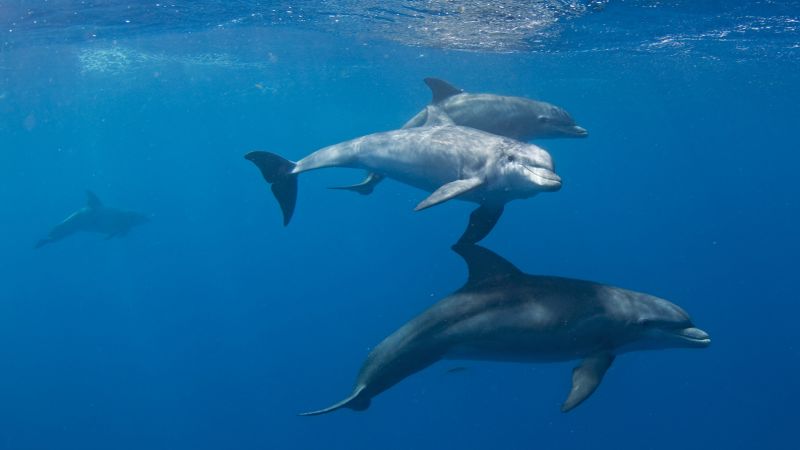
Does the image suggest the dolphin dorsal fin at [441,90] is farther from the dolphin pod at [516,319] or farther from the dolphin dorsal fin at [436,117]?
the dolphin pod at [516,319]

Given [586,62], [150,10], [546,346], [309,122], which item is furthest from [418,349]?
[309,122]

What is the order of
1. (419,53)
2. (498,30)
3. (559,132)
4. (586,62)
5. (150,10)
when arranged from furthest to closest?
(586,62), (419,53), (498,30), (150,10), (559,132)

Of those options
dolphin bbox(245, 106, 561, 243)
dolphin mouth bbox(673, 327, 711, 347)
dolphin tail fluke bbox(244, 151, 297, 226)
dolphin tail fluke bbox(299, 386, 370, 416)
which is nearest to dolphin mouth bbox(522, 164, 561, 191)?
dolphin bbox(245, 106, 561, 243)

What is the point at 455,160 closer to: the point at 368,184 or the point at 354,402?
the point at 368,184

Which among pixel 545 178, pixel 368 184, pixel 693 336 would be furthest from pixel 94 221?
pixel 693 336

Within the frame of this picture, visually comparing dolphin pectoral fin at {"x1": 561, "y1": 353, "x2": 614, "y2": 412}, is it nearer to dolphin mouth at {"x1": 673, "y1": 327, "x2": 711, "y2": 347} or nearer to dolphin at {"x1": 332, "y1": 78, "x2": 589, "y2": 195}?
dolphin mouth at {"x1": 673, "y1": 327, "x2": 711, "y2": 347}

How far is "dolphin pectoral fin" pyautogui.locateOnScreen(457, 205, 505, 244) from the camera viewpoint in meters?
8.16

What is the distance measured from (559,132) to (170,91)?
43.5 meters

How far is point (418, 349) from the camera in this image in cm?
703

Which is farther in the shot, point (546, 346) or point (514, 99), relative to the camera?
point (514, 99)

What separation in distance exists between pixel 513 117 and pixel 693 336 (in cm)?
468

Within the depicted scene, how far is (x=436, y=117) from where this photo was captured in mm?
10242

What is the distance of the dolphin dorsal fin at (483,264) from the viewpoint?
23.5 feet

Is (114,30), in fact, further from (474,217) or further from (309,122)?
(309,122)
